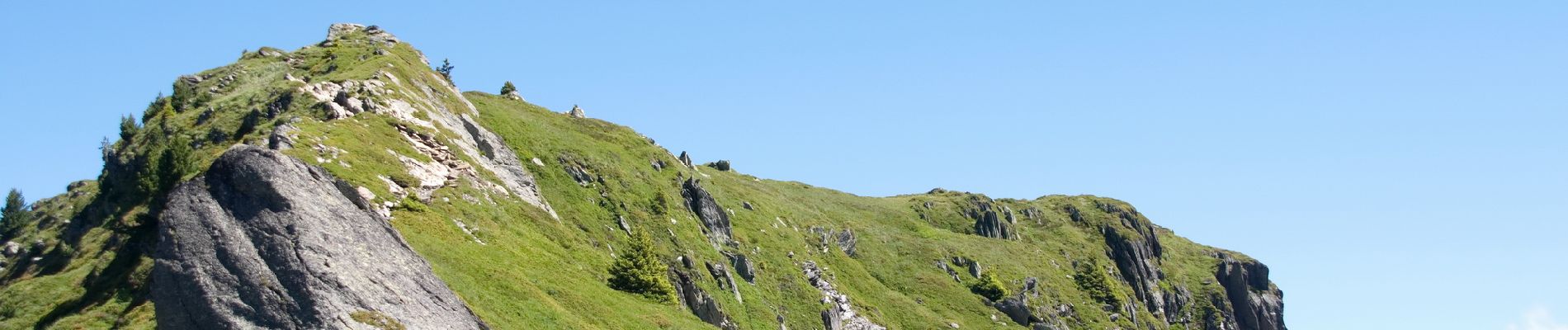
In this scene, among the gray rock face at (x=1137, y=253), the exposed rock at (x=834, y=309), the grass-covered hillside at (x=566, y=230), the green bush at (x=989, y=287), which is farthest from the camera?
the gray rock face at (x=1137, y=253)

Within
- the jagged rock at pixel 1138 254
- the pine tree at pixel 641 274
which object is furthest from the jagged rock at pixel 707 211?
the jagged rock at pixel 1138 254

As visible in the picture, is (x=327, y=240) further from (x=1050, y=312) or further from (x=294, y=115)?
(x=1050, y=312)

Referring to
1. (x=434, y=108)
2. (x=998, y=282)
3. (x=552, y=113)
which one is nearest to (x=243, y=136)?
(x=434, y=108)

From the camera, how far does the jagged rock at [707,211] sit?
103 metres

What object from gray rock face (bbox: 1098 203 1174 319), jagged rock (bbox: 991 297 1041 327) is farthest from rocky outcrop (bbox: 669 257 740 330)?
gray rock face (bbox: 1098 203 1174 319)

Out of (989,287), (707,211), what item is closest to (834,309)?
(707,211)

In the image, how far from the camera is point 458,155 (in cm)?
7788

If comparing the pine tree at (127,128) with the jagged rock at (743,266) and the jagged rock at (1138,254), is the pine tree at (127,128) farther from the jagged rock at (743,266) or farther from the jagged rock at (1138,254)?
the jagged rock at (1138,254)

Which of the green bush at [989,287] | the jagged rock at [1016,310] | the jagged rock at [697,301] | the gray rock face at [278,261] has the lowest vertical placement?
the gray rock face at [278,261]

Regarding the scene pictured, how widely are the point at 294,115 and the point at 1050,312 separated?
85.4 m

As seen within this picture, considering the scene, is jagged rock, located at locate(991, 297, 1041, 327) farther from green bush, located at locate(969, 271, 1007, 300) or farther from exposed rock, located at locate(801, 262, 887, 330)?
exposed rock, located at locate(801, 262, 887, 330)

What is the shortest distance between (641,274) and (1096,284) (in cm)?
8271

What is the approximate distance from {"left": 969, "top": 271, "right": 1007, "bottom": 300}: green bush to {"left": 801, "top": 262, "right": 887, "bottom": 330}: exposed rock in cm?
2348

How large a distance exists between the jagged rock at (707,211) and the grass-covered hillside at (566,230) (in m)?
0.23
